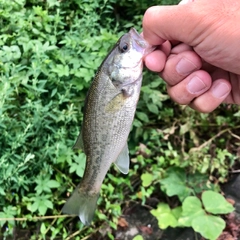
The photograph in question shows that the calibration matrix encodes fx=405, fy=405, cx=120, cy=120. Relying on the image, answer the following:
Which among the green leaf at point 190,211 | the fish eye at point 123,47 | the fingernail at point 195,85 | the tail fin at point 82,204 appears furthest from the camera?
the green leaf at point 190,211

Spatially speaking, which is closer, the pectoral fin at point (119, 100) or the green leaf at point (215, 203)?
the pectoral fin at point (119, 100)

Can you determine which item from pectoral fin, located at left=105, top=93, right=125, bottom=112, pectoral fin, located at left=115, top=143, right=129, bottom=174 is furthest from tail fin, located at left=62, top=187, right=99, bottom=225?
pectoral fin, located at left=105, top=93, right=125, bottom=112

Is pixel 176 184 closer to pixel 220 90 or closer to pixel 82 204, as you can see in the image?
pixel 82 204

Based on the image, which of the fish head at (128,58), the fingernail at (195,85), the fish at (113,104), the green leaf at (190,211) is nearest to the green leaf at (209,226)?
the green leaf at (190,211)

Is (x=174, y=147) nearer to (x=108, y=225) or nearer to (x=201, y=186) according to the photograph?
(x=201, y=186)

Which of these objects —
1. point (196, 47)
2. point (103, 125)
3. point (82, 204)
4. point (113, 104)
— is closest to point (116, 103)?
point (113, 104)

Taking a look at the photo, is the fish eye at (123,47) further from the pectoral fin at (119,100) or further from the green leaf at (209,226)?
the green leaf at (209,226)

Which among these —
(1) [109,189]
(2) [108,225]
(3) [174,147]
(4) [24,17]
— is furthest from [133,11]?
(2) [108,225]

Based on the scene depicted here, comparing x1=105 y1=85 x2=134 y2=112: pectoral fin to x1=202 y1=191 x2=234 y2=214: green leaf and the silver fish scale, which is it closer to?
the silver fish scale
